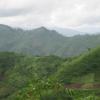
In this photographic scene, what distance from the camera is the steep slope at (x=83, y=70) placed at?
17100 cm

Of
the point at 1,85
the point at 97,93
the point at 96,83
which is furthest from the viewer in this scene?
the point at 1,85

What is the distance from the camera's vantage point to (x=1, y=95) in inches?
6442

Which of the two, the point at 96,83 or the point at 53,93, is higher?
the point at 53,93

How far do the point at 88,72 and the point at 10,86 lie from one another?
42306 mm

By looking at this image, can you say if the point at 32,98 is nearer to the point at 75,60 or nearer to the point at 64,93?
the point at 64,93

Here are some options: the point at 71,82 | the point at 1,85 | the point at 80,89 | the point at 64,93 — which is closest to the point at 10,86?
the point at 1,85

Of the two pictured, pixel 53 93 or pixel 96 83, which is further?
pixel 96 83

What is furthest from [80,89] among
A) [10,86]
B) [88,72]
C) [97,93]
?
[10,86]

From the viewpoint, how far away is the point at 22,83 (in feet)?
605

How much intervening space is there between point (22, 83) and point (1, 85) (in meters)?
13.5

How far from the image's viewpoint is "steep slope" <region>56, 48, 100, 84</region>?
171 metres

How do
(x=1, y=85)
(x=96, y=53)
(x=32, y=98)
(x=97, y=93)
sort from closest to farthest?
1. (x=32, y=98)
2. (x=97, y=93)
3. (x=1, y=85)
4. (x=96, y=53)

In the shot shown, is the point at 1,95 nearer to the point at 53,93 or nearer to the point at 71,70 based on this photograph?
the point at 71,70

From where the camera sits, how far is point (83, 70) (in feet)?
597
